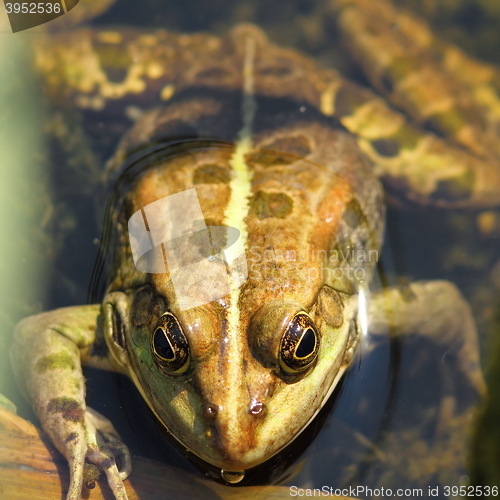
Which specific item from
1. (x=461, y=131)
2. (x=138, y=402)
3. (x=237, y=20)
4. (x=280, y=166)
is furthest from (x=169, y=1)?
(x=138, y=402)

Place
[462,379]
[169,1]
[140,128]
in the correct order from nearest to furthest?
[462,379] < [140,128] < [169,1]

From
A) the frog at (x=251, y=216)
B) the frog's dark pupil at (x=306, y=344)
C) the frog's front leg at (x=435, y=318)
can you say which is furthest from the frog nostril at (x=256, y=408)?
the frog's front leg at (x=435, y=318)

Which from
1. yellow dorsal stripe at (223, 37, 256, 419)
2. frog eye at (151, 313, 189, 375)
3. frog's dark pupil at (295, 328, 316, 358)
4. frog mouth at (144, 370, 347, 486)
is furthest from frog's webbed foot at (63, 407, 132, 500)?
frog's dark pupil at (295, 328, 316, 358)

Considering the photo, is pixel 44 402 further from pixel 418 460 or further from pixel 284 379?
pixel 418 460

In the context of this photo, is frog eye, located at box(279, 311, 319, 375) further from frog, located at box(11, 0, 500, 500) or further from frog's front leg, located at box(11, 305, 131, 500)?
frog's front leg, located at box(11, 305, 131, 500)

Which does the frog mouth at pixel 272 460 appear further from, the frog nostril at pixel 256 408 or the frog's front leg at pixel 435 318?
the frog's front leg at pixel 435 318

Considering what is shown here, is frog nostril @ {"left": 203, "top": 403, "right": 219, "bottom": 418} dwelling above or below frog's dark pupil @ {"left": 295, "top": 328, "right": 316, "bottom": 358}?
below
